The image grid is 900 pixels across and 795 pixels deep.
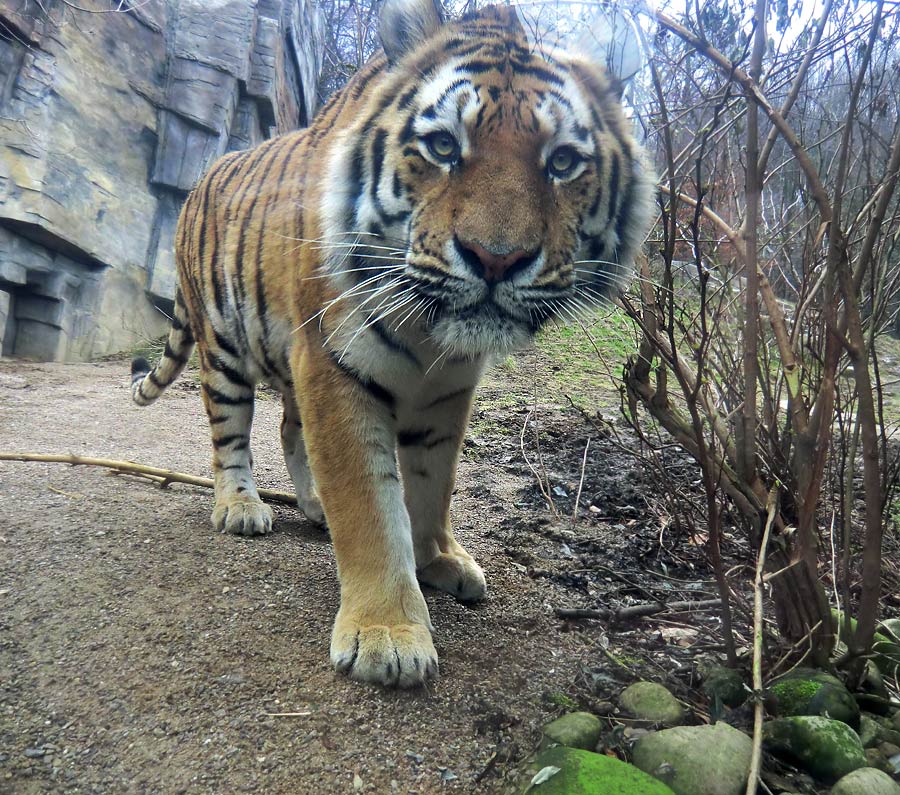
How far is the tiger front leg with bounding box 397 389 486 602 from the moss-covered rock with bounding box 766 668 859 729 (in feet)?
A: 3.29

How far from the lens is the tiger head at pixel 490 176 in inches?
69.0

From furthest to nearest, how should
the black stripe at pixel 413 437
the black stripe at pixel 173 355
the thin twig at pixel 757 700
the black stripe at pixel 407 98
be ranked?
1. the black stripe at pixel 173 355
2. the black stripe at pixel 413 437
3. the black stripe at pixel 407 98
4. the thin twig at pixel 757 700

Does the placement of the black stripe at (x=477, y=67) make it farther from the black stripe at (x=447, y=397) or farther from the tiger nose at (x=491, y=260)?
the black stripe at (x=447, y=397)

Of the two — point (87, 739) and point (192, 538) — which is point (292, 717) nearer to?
point (87, 739)

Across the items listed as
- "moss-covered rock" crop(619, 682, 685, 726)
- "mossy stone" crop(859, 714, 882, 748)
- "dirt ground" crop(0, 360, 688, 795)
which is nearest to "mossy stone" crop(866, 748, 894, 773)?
"mossy stone" crop(859, 714, 882, 748)

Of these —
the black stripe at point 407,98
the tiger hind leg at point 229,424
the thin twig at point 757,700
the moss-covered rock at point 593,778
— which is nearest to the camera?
the thin twig at point 757,700

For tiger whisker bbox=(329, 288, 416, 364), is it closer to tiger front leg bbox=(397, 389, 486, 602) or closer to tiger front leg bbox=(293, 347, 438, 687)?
tiger front leg bbox=(293, 347, 438, 687)

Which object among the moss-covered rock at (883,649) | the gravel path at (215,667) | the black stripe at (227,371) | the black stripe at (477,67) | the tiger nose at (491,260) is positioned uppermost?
the black stripe at (477,67)

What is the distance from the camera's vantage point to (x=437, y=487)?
2.58 metres

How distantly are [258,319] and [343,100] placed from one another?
825 millimetres

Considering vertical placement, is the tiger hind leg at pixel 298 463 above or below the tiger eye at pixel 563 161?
below

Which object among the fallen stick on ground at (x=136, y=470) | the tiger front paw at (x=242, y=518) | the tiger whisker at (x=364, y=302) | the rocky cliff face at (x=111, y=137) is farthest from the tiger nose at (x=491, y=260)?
the rocky cliff face at (x=111, y=137)

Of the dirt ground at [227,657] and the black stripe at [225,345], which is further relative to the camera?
the black stripe at [225,345]

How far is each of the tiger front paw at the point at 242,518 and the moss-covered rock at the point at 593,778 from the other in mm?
1604
